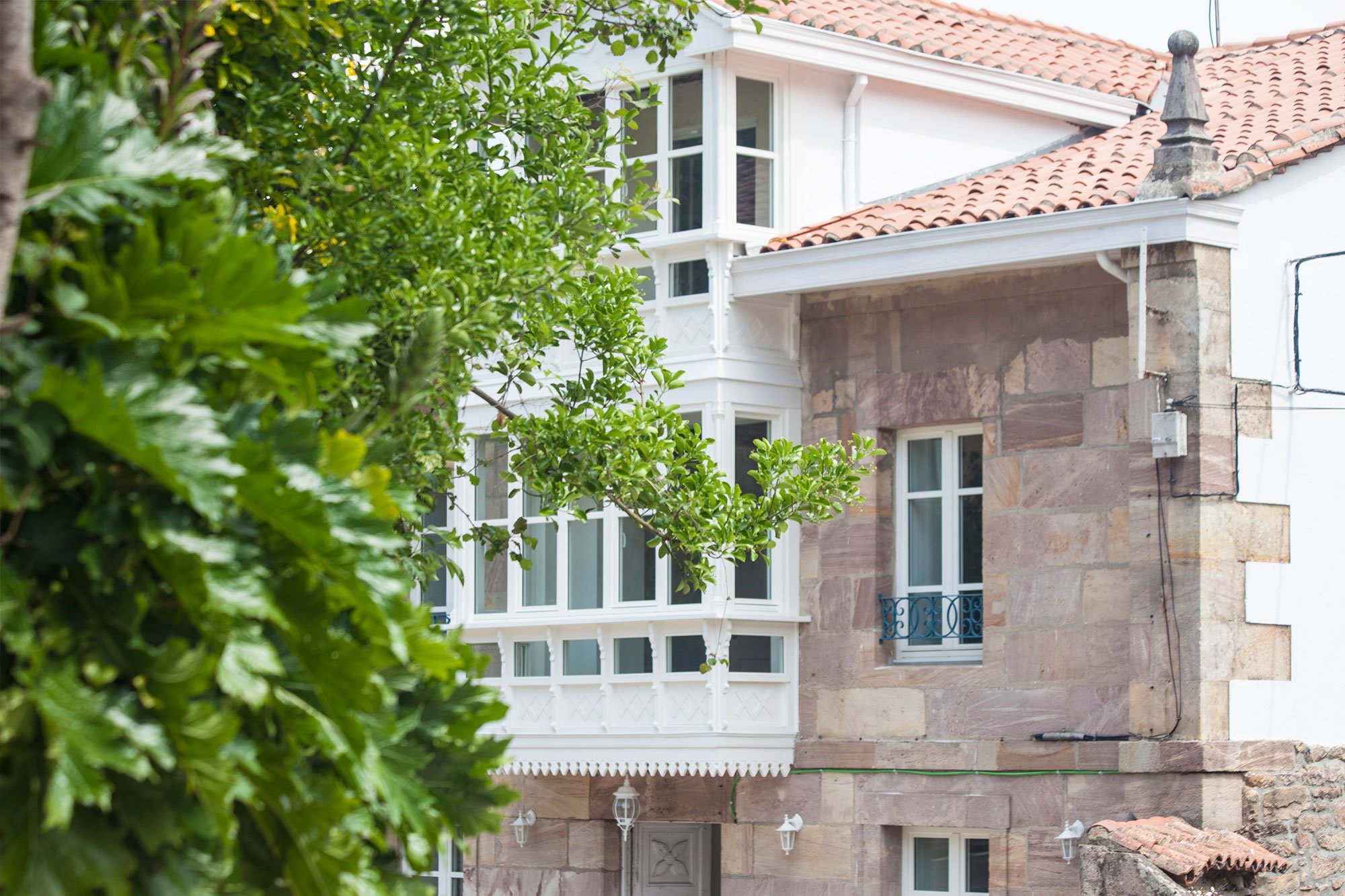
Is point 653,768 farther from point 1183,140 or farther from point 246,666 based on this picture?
point 246,666

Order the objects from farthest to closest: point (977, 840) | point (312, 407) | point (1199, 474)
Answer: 1. point (977, 840)
2. point (1199, 474)
3. point (312, 407)

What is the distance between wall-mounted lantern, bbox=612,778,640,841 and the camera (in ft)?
53.6

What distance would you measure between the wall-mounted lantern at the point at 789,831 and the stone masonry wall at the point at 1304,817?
3.69 metres

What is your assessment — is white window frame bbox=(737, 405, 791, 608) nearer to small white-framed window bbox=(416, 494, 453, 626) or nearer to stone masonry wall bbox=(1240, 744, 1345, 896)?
small white-framed window bbox=(416, 494, 453, 626)

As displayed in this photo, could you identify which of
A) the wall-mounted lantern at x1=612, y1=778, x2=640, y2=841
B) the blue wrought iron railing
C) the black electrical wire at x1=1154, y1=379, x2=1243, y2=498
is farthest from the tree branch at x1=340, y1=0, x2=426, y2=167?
the wall-mounted lantern at x1=612, y1=778, x2=640, y2=841

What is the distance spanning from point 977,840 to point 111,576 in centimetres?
1179

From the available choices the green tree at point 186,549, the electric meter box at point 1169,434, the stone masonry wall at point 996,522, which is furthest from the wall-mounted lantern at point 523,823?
the green tree at point 186,549

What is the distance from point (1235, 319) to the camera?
13.4 meters

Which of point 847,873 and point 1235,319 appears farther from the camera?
point 847,873

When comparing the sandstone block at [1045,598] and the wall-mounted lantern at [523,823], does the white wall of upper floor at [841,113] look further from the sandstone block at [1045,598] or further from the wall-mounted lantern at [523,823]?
the wall-mounted lantern at [523,823]

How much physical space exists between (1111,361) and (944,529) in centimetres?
198

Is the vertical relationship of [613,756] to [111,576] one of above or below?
below

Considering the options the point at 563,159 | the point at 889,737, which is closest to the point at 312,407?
the point at 563,159

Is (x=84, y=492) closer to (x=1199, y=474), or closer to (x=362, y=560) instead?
(x=362, y=560)
